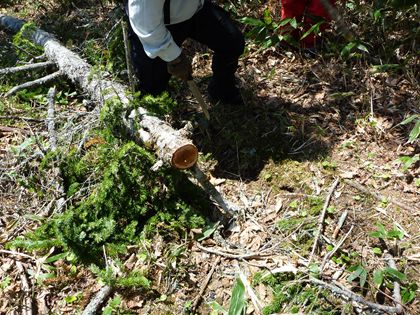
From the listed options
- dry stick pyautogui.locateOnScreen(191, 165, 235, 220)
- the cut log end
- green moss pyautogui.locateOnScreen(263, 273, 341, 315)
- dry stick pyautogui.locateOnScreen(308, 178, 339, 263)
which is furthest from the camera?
dry stick pyautogui.locateOnScreen(191, 165, 235, 220)

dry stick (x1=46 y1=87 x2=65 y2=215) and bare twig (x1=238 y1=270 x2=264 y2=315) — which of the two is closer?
bare twig (x1=238 y1=270 x2=264 y2=315)

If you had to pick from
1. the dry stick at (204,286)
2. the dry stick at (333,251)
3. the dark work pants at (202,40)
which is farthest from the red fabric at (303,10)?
the dry stick at (204,286)

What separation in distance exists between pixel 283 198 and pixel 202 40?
161cm

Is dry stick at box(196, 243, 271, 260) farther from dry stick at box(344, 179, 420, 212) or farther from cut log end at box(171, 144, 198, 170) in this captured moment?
dry stick at box(344, 179, 420, 212)

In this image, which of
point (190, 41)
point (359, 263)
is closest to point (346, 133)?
point (359, 263)

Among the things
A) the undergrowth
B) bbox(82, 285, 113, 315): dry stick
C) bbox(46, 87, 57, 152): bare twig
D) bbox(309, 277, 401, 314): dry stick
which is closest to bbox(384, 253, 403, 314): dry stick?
bbox(309, 277, 401, 314): dry stick

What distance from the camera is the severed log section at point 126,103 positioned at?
2938 mm

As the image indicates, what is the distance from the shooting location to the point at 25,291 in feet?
9.18

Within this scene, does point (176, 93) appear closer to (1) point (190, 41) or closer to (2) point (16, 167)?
(1) point (190, 41)

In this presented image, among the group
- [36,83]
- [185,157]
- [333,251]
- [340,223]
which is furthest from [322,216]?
[36,83]

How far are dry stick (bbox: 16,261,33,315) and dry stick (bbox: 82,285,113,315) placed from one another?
1.30ft

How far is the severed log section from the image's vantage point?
2.94 m

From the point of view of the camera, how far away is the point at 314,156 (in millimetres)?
3492

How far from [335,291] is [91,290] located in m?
1.61
